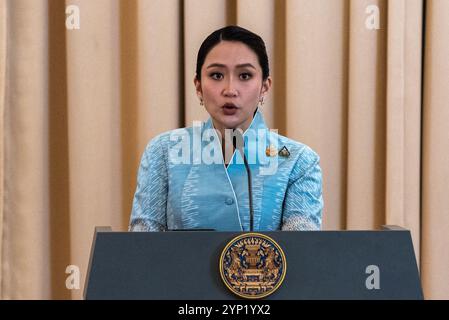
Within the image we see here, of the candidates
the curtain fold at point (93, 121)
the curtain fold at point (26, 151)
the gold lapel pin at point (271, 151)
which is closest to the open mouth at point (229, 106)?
the gold lapel pin at point (271, 151)

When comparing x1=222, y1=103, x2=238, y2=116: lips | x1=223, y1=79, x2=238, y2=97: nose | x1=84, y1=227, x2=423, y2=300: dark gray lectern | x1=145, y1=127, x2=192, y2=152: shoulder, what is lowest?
x1=84, y1=227, x2=423, y2=300: dark gray lectern

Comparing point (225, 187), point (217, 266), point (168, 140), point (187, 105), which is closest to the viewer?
point (217, 266)

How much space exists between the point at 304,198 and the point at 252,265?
0.37m

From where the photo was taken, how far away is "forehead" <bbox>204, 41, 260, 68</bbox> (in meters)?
1.43

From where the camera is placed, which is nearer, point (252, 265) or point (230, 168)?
point (252, 265)

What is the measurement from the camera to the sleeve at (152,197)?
1.42 meters

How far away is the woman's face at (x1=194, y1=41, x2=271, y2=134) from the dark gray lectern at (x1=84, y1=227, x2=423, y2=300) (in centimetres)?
43

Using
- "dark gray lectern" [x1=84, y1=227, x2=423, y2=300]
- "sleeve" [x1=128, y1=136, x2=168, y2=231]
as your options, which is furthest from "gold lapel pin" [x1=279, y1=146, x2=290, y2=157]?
"dark gray lectern" [x1=84, y1=227, x2=423, y2=300]

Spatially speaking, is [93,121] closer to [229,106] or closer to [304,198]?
[229,106]

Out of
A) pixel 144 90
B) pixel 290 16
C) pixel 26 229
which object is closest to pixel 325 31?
pixel 290 16

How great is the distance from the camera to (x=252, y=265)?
41.7 inches

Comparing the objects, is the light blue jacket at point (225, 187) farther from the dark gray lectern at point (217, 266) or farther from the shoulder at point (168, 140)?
the dark gray lectern at point (217, 266)

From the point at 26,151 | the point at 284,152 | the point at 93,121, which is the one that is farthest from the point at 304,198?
the point at 26,151

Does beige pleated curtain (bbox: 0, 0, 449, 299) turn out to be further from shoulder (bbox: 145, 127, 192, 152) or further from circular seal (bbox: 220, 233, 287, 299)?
A: circular seal (bbox: 220, 233, 287, 299)
